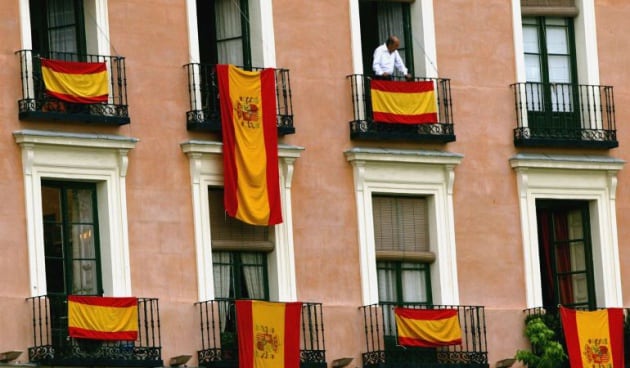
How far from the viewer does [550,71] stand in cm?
6078

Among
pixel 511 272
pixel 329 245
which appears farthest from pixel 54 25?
pixel 511 272

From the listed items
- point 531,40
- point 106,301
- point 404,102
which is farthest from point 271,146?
point 531,40

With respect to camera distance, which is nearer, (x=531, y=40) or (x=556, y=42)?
(x=531, y=40)

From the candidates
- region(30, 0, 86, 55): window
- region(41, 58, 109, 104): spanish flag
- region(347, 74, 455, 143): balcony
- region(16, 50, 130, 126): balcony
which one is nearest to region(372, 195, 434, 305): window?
region(347, 74, 455, 143): balcony

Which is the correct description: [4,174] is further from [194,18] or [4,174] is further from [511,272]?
[511,272]

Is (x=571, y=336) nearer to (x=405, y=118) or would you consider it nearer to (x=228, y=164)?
(x=405, y=118)

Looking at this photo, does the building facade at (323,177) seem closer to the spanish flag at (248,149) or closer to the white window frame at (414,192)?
the white window frame at (414,192)

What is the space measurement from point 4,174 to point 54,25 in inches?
136

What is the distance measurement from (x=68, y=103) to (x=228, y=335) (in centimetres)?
524

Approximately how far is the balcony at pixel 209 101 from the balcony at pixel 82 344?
3.65 meters

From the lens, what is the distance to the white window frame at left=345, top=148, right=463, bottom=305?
5750 centimetres

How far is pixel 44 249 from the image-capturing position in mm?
53781

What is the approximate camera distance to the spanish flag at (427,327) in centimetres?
5719

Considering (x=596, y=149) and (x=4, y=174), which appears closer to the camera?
(x=4, y=174)
